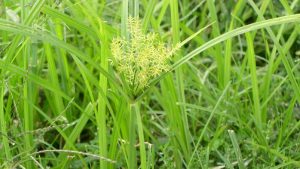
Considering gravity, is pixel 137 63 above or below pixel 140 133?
above

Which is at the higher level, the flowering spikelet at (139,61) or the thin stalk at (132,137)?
the flowering spikelet at (139,61)

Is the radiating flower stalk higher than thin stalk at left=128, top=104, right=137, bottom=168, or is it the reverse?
the radiating flower stalk

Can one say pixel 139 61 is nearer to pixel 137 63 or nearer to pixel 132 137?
pixel 137 63

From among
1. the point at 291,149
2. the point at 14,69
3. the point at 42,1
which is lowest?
the point at 291,149

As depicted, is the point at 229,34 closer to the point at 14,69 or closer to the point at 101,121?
the point at 101,121

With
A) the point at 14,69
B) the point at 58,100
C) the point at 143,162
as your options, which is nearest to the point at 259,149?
the point at 143,162

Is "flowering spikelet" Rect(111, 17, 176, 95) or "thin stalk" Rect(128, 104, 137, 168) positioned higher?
"flowering spikelet" Rect(111, 17, 176, 95)

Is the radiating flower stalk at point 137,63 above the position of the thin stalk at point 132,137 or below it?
above

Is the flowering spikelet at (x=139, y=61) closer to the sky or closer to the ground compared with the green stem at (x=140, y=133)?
closer to the sky

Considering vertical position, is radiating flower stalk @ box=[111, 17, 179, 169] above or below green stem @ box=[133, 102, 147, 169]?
above

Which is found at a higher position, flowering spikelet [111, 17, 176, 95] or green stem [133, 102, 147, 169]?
flowering spikelet [111, 17, 176, 95]

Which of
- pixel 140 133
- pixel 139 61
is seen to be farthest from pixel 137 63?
pixel 140 133
